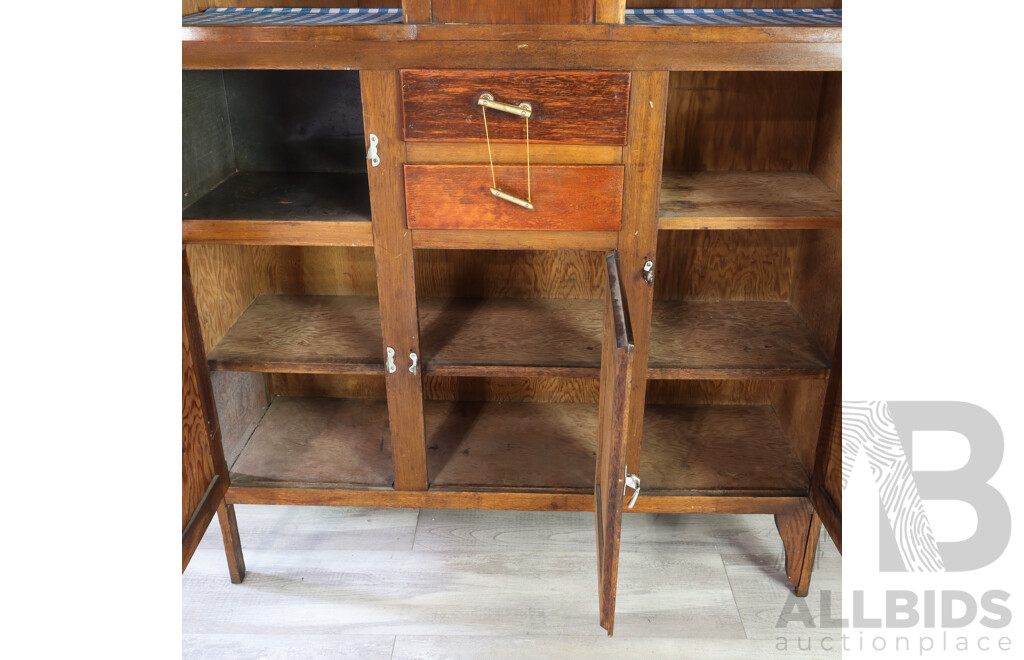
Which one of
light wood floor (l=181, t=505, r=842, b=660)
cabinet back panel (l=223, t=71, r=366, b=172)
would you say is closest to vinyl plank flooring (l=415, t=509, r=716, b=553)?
light wood floor (l=181, t=505, r=842, b=660)

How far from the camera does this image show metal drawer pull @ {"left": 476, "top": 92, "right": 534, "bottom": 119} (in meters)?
1.42

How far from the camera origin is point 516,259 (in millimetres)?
2109

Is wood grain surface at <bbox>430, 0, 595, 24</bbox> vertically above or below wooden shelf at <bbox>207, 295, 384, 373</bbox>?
above

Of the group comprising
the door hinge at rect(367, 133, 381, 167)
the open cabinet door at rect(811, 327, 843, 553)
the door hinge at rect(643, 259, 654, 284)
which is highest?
the door hinge at rect(367, 133, 381, 167)

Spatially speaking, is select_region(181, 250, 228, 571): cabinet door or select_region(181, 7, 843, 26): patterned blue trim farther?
select_region(181, 250, 228, 571): cabinet door

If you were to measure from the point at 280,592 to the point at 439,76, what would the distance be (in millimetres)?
1396

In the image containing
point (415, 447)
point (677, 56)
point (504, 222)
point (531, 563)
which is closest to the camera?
point (677, 56)

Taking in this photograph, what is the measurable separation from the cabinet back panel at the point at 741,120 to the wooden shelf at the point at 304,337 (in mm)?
957

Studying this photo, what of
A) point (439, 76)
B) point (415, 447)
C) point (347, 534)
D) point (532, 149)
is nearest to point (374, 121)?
point (439, 76)

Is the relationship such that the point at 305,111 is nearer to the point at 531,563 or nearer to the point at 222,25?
the point at 222,25

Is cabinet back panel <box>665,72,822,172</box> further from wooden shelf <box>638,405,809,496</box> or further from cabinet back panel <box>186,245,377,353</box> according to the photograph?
cabinet back panel <box>186,245,377,353</box>

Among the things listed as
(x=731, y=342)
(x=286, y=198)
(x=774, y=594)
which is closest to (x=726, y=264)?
(x=731, y=342)

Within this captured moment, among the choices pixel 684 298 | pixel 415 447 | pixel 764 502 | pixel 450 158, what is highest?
pixel 450 158

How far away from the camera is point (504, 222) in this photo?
1.56 metres
